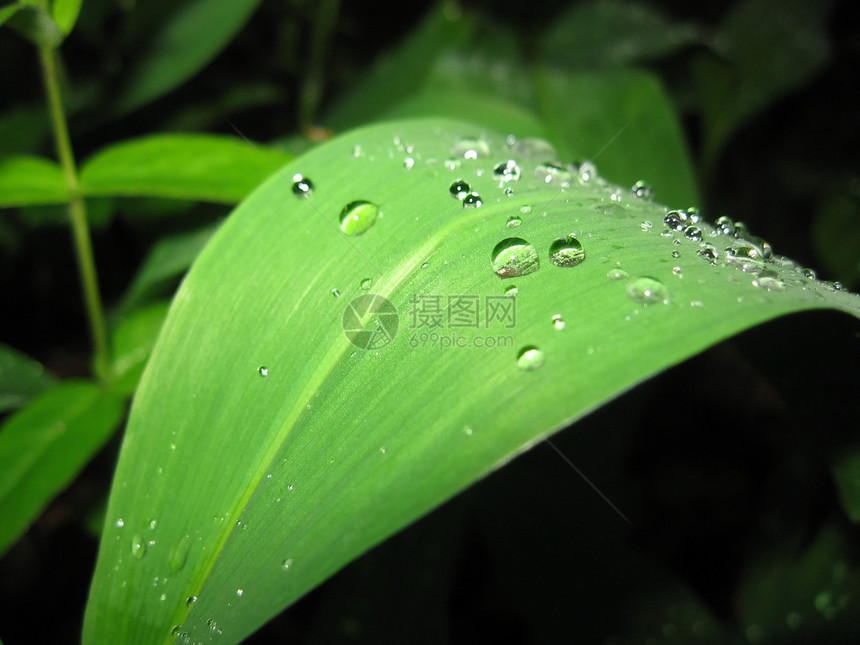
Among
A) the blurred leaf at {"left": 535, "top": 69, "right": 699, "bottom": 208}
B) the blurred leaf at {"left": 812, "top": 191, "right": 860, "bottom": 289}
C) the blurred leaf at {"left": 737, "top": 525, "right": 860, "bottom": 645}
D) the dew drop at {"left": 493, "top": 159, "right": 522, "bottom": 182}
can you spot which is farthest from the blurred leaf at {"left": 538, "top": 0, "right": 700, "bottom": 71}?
the blurred leaf at {"left": 737, "top": 525, "right": 860, "bottom": 645}

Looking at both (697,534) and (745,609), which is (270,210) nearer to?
(745,609)

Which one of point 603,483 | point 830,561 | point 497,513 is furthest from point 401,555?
point 830,561

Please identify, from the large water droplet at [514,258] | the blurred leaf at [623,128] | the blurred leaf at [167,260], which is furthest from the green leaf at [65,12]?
the blurred leaf at [623,128]

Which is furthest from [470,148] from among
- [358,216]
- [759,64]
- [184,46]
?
[759,64]

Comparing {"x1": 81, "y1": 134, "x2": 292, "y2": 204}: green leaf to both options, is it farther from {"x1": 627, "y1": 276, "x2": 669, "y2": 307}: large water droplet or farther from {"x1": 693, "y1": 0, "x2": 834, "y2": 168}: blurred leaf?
{"x1": 693, "y1": 0, "x2": 834, "y2": 168}: blurred leaf

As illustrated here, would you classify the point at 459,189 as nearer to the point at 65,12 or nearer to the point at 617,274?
the point at 617,274
